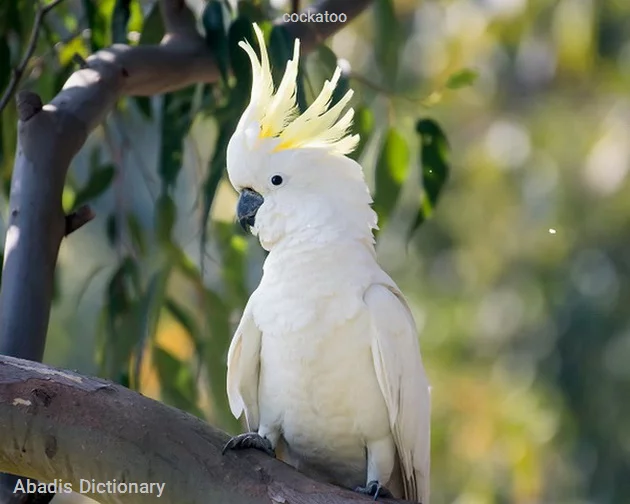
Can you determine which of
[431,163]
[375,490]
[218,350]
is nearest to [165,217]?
[218,350]

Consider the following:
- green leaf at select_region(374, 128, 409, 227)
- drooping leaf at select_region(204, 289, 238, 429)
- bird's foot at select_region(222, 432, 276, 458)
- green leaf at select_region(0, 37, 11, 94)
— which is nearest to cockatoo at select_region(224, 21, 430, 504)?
bird's foot at select_region(222, 432, 276, 458)

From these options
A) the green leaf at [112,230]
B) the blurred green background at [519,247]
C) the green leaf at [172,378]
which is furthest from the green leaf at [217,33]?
the blurred green background at [519,247]

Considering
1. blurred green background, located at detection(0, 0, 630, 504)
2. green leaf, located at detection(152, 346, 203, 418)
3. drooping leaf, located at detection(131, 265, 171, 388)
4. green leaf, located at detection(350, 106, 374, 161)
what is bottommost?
blurred green background, located at detection(0, 0, 630, 504)

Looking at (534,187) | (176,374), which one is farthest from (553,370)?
(176,374)

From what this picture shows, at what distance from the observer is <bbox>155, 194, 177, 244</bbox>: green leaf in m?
2.78

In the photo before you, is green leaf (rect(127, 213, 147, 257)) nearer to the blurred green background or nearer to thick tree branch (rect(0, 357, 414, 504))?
thick tree branch (rect(0, 357, 414, 504))

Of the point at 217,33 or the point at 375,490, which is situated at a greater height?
→ the point at 217,33

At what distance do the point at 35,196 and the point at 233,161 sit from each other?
370 mm

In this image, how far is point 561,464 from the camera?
8.71 metres

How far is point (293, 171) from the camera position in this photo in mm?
2025

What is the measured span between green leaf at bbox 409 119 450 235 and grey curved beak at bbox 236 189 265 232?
23.5 inches

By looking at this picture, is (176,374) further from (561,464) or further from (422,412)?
(561,464)

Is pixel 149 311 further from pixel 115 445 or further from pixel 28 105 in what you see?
pixel 115 445

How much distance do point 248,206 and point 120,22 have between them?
706 millimetres
